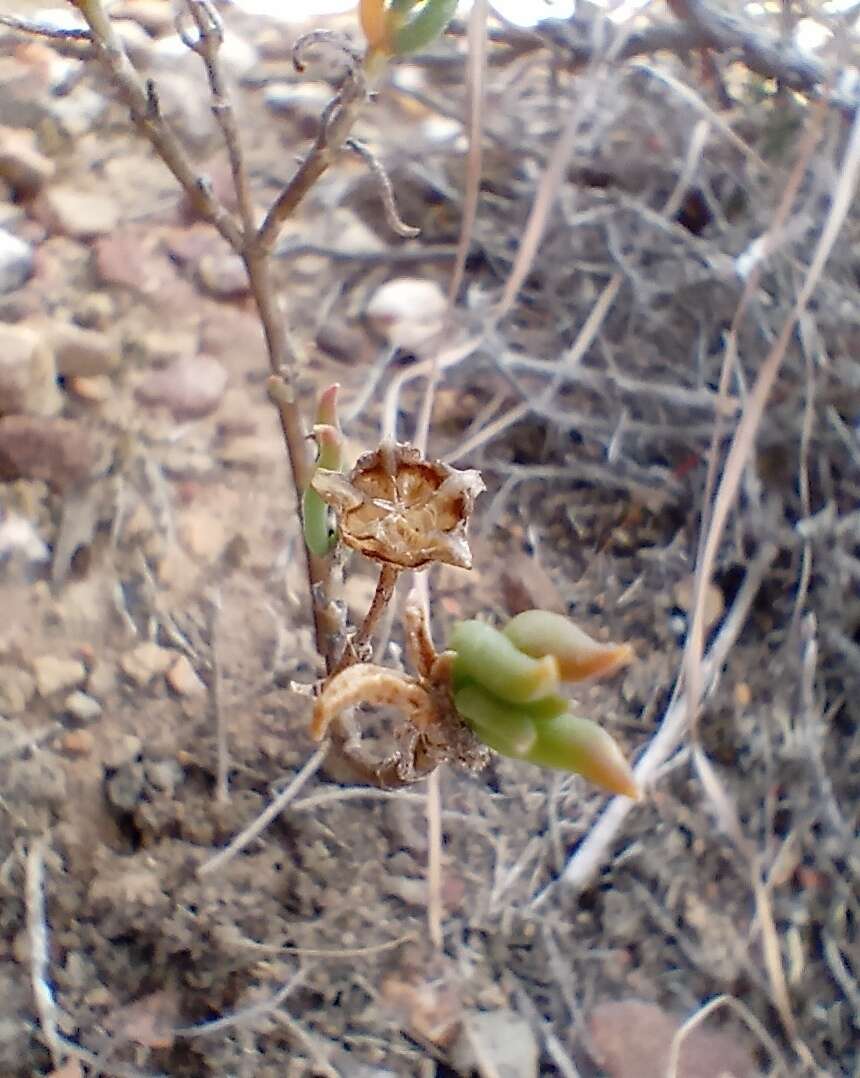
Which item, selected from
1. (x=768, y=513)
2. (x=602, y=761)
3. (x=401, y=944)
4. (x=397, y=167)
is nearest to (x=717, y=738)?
(x=768, y=513)

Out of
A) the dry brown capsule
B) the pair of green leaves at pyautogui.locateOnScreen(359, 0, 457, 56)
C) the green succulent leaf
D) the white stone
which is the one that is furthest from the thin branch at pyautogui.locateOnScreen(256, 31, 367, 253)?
the white stone

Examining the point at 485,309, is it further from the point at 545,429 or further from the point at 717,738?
the point at 717,738

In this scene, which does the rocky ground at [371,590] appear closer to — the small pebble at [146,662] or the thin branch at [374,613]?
the small pebble at [146,662]

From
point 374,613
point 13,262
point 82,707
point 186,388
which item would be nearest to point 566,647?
point 374,613

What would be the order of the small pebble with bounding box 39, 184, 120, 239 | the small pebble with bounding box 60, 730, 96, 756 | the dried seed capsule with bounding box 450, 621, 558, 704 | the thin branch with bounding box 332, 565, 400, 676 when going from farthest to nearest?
the small pebble with bounding box 39, 184, 120, 239
the small pebble with bounding box 60, 730, 96, 756
the thin branch with bounding box 332, 565, 400, 676
the dried seed capsule with bounding box 450, 621, 558, 704

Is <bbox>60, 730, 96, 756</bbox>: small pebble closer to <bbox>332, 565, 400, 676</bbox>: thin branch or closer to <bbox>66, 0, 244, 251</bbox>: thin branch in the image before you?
<bbox>332, 565, 400, 676</bbox>: thin branch

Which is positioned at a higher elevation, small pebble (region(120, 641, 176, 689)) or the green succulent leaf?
the green succulent leaf

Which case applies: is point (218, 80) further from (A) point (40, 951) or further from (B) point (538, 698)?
(A) point (40, 951)
